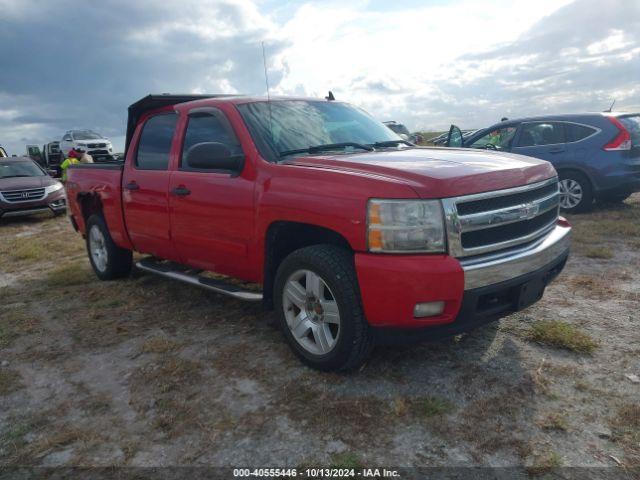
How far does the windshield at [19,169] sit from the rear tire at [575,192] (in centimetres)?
1207

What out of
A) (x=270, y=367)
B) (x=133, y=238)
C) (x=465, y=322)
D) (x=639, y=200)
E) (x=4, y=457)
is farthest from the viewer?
(x=639, y=200)

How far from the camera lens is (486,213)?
116 inches

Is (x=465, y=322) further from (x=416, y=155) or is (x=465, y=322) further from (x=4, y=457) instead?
(x=4, y=457)

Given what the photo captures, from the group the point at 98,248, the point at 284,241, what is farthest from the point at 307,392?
the point at 98,248

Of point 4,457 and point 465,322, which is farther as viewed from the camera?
point 465,322

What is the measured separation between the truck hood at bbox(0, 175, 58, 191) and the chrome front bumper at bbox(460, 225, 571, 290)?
→ 1202 cm

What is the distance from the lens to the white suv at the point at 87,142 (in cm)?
2489

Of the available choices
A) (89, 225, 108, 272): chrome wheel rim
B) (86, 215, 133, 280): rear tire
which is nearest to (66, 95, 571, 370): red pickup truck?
(86, 215, 133, 280): rear tire

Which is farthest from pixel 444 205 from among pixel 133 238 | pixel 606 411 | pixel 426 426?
pixel 133 238

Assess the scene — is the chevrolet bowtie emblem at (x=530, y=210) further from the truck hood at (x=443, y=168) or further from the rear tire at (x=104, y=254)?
the rear tire at (x=104, y=254)

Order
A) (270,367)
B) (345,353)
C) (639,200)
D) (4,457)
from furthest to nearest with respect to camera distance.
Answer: (639,200) < (270,367) < (345,353) < (4,457)

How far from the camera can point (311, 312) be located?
3314 millimetres

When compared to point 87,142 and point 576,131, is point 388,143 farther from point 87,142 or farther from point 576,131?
point 87,142

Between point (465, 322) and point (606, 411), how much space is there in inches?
33.7
